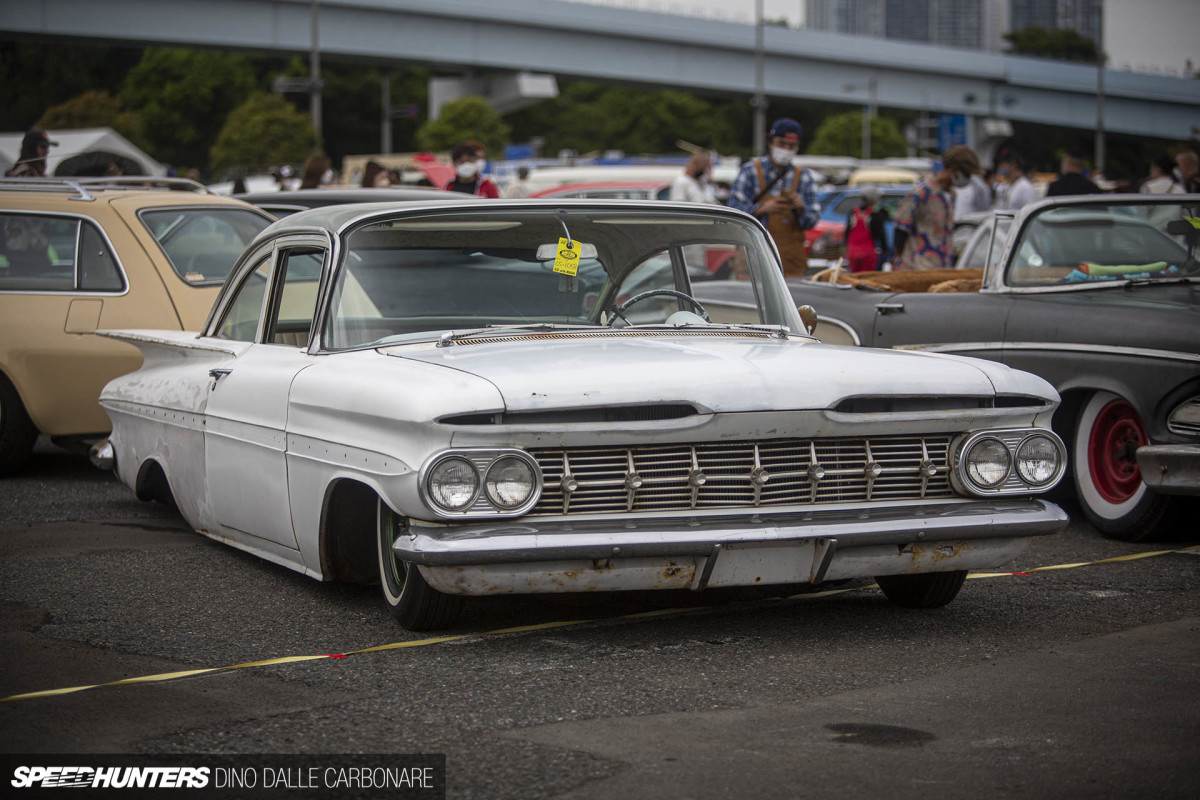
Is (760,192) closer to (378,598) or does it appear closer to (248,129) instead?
(378,598)

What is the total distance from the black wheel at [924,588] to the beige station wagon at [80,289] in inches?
188

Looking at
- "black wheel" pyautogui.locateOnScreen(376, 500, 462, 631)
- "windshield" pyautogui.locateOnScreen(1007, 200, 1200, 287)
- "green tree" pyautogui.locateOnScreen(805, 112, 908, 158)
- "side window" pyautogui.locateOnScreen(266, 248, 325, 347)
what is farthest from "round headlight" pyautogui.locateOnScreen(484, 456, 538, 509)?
"green tree" pyautogui.locateOnScreen(805, 112, 908, 158)

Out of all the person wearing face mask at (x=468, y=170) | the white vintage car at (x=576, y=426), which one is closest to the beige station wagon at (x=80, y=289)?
the white vintage car at (x=576, y=426)

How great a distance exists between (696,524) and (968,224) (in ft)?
41.3

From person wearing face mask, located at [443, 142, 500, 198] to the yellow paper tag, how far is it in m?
7.60

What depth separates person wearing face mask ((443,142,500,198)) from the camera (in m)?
13.1

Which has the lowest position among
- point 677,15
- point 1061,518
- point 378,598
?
point 378,598

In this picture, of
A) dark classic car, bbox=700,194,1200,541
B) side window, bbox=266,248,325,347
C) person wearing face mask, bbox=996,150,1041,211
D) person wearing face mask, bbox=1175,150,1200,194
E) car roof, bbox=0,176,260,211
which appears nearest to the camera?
side window, bbox=266,248,325,347

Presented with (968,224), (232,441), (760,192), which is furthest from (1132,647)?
(968,224)

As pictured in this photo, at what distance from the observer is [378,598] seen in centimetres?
541

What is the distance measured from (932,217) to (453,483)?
23.8 ft

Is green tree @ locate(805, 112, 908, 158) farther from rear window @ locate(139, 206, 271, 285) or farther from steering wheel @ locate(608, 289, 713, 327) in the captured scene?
steering wheel @ locate(608, 289, 713, 327)

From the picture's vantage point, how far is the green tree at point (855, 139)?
90.0m

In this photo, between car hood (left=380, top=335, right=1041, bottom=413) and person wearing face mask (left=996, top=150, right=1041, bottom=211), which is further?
person wearing face mask (left=996, top=150, right=1041, bottom=211)
